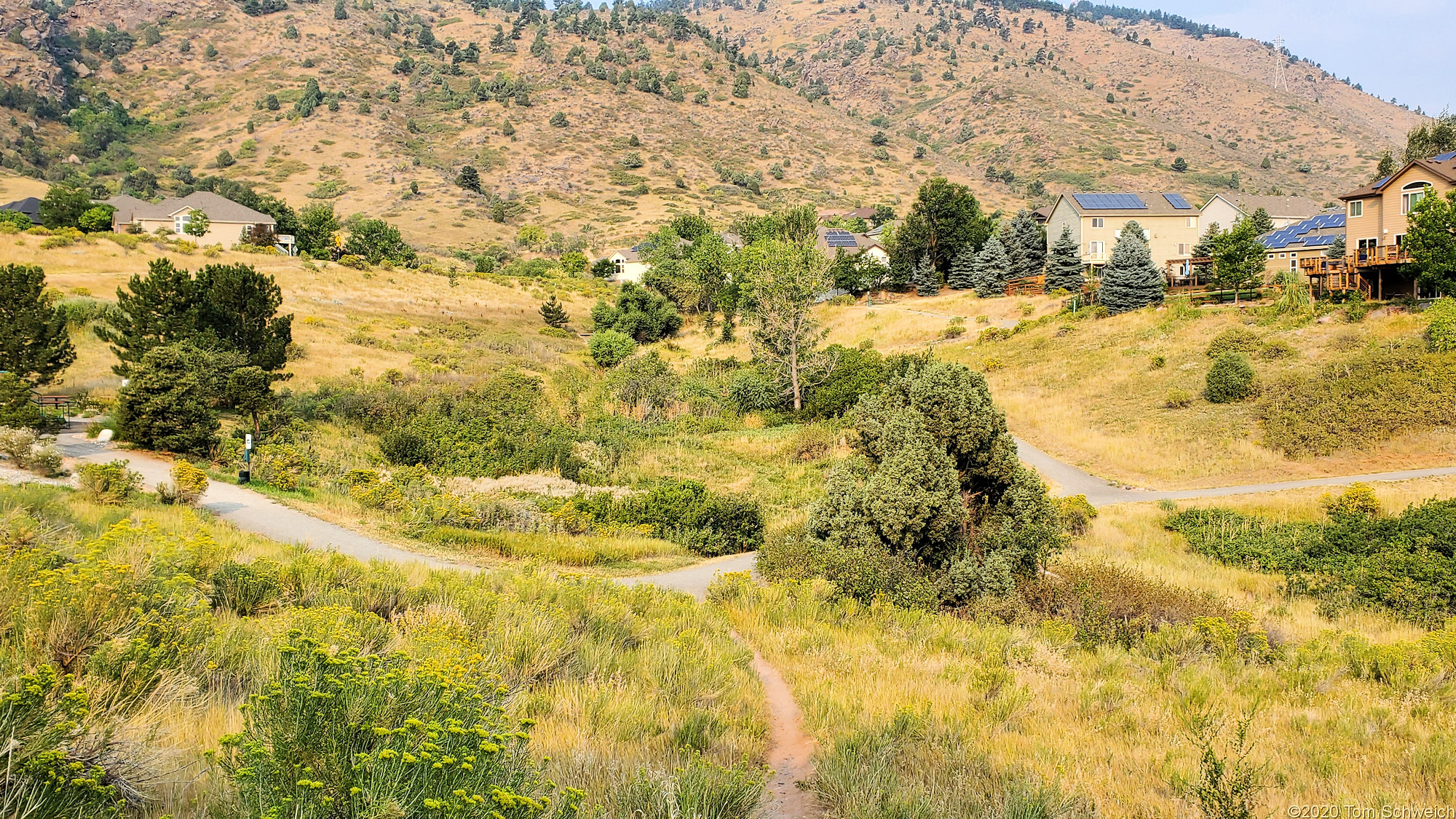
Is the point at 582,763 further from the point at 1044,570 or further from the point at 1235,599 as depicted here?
the point at 1235,599

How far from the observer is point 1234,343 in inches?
1331

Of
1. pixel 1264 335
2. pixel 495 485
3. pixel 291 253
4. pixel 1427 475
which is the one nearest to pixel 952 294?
pixel 1264 335

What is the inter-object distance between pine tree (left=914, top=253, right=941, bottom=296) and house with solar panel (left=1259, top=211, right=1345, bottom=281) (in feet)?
69.3

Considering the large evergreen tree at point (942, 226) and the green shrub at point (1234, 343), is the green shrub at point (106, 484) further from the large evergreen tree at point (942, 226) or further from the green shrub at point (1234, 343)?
the large evergreen tree at point (942, 226)

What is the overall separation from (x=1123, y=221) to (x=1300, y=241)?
11083mm

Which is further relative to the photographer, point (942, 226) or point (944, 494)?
point (942, 226)

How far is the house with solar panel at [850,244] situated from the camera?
73.0 m

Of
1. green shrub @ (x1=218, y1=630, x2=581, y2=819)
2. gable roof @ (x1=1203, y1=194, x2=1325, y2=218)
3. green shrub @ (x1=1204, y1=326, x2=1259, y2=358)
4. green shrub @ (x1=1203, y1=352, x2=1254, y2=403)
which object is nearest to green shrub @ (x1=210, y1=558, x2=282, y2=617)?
green shrub @ (x1=218, y1=630, x2=581, y2=819)

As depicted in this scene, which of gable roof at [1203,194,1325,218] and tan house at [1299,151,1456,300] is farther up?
gable roof at [1203,194,1325,218]

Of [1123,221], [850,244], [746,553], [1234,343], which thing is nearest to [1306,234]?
[1123,221]

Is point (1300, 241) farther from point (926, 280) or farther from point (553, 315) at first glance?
point (553, 315)

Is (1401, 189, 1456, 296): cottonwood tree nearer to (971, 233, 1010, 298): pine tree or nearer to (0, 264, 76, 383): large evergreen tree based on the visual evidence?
(971, 233, 1010, 298): pine tree

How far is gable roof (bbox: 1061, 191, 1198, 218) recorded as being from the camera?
5984 centimetres
